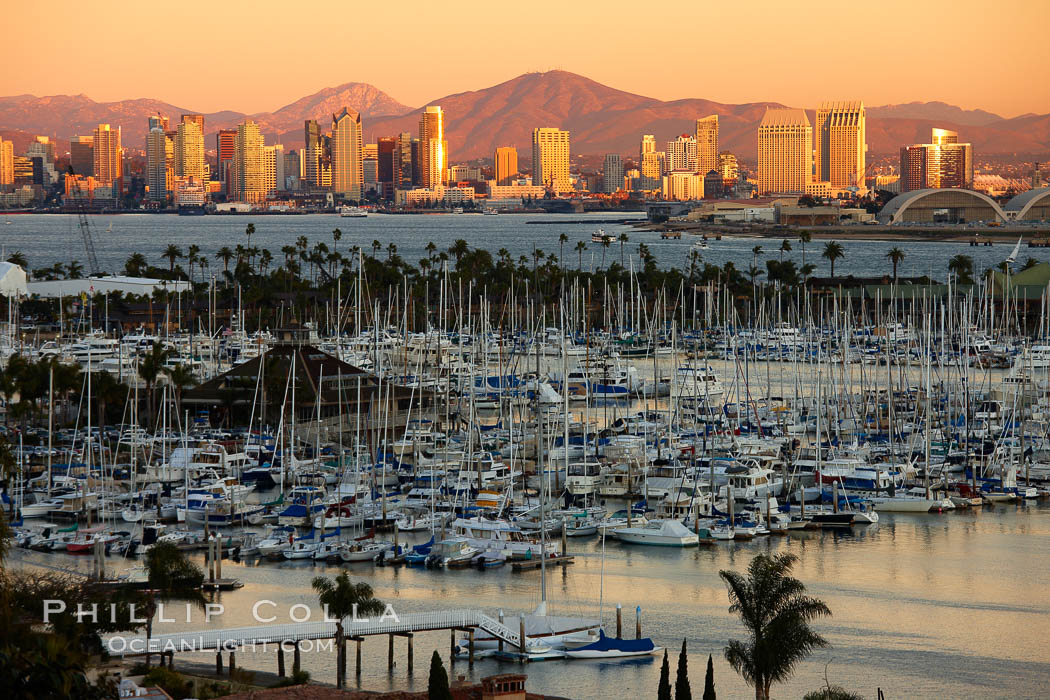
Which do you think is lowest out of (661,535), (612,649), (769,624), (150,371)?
(612,649)

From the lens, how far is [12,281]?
79.6m

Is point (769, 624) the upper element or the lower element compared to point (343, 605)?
upper

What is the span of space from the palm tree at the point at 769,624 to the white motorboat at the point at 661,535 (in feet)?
39.9

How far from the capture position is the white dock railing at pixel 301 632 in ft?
80.5

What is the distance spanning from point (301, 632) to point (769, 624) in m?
8.21

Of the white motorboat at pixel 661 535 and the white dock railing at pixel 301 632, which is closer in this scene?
the white dock railing at pixel 301 632

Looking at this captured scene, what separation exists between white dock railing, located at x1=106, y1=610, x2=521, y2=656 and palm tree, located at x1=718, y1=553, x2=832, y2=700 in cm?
505

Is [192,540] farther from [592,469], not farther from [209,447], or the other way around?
[592,469]

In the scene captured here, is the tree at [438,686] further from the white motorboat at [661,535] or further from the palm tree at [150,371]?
the palm tree at [150,371]

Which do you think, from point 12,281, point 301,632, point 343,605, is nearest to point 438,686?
point 343,605

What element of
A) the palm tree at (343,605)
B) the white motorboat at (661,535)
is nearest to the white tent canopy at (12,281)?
the white motorboat at (661,535)

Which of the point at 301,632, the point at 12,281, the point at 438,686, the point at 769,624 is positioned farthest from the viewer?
the point at 12,281

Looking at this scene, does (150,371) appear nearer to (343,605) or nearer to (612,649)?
(343,605)

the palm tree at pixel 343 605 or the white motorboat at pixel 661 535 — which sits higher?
the palm tree at pixel 343 605
